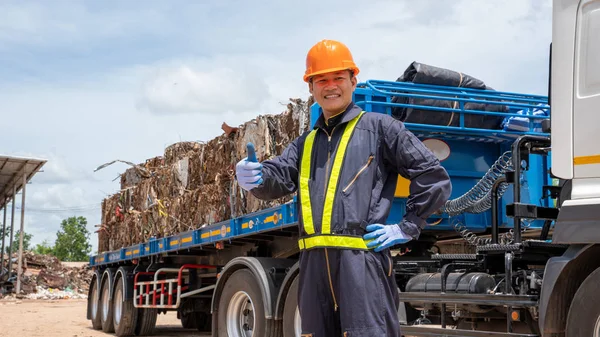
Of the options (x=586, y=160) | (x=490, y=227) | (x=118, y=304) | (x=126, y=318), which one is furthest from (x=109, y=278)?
(x=586, y=160)

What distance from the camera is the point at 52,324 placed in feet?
54.4

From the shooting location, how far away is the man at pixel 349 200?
151 inches

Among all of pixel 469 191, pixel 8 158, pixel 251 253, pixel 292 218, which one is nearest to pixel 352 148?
pixel 469 191

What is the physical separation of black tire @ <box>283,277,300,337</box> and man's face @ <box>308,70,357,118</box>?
3.93m

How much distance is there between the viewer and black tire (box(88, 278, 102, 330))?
51.6 ft

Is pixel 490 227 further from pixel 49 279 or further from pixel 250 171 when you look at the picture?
pixel 49 279

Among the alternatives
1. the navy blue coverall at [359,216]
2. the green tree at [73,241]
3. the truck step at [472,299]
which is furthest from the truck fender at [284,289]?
the green tree at [73,241]

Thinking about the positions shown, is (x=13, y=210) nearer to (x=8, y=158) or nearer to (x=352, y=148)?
(x=8, y=158)

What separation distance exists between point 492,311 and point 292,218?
7.81ft

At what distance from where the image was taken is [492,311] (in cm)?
613

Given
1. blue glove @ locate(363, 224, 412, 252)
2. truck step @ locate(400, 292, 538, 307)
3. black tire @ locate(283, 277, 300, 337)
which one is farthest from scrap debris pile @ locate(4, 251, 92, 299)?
blue glove @ locate(363, 224, 412, 252)

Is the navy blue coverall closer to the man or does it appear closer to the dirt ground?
the man

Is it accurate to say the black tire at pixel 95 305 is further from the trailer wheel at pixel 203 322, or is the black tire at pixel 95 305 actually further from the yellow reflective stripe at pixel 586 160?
the yellow reflective stripe at pixel 586 160

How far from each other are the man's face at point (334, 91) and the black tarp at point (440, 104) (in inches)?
123
